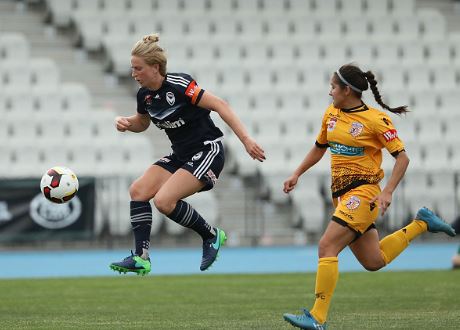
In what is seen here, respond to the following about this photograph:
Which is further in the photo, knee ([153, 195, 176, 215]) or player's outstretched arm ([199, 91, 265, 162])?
knee ([153, 195, 176, 215])

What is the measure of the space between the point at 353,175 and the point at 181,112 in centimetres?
154

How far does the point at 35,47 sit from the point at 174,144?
1508 centimetres

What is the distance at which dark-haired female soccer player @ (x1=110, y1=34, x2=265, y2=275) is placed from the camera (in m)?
8.24

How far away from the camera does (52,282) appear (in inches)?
528

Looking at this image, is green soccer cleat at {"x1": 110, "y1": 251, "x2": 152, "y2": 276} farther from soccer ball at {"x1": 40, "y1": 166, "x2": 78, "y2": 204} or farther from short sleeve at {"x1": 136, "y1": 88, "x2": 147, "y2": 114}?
short sleeve at {"x1": 136, "y1": 88, "x2": 147, "y2": 114}

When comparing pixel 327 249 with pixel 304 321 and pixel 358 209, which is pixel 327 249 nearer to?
pixel 358 209

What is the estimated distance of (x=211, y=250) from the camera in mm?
8742

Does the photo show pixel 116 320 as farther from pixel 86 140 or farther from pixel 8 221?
pixel 86 140

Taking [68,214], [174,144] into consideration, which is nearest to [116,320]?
[174,144]

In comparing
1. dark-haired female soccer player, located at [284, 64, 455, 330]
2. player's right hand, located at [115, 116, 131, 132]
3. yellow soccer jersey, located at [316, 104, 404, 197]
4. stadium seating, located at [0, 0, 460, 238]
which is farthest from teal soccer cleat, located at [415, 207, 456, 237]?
stadium seating, located at [0, 0, 460, 238]

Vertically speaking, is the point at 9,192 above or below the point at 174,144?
below

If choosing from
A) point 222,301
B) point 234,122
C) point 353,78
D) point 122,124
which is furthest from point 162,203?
point 222,301

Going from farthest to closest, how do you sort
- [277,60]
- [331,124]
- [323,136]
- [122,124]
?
1. [277,60]
2. [122,124]
3. [323,136]
4. [331,124]

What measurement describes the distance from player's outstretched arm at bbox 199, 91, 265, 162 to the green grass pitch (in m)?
1.43
